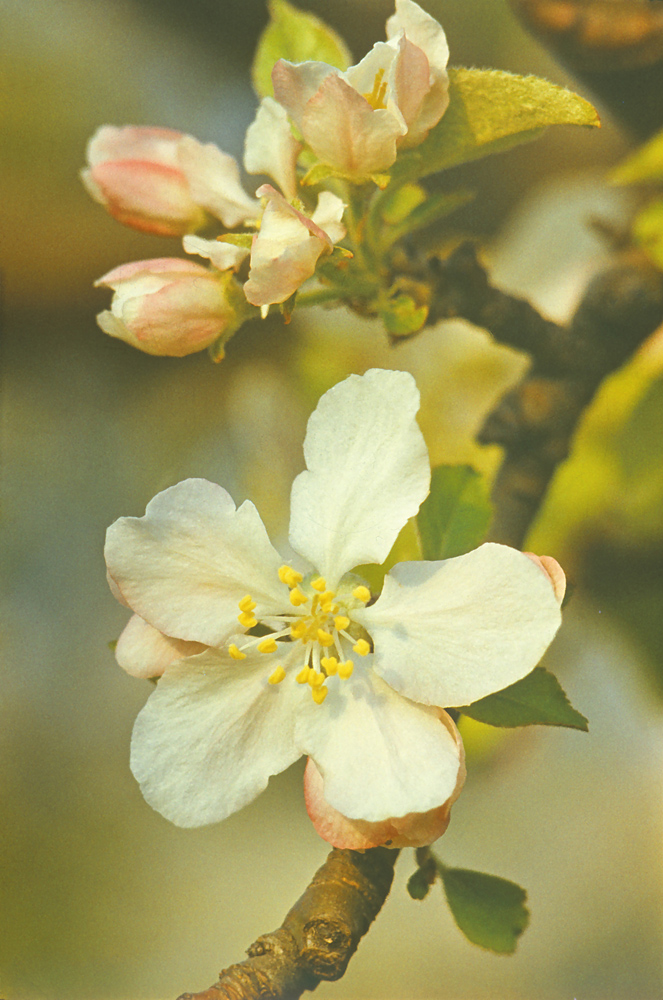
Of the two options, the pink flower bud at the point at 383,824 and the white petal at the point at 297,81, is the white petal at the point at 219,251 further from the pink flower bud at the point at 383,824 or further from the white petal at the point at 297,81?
the pink flower bud at the point at 383,824

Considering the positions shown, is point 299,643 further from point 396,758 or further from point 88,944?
point 88,944

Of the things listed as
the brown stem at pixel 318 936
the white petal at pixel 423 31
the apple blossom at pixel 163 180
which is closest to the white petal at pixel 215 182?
the apple blossom at pixel 163 180

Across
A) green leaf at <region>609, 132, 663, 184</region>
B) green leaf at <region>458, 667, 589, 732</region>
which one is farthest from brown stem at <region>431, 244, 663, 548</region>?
green leaf at <region>458, 667, 589, 732</region>

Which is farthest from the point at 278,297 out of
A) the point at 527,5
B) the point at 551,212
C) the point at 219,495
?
the point at 551,212

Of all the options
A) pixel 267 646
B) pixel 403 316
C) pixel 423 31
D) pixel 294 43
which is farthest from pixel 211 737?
pixel 294 43

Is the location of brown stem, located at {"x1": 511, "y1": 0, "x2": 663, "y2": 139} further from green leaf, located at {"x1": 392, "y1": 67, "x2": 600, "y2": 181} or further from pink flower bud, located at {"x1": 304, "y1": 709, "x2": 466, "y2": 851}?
pink flower bud, located at {"x1": 304, "y1": 709, "x2": 466, "y2": 851}
